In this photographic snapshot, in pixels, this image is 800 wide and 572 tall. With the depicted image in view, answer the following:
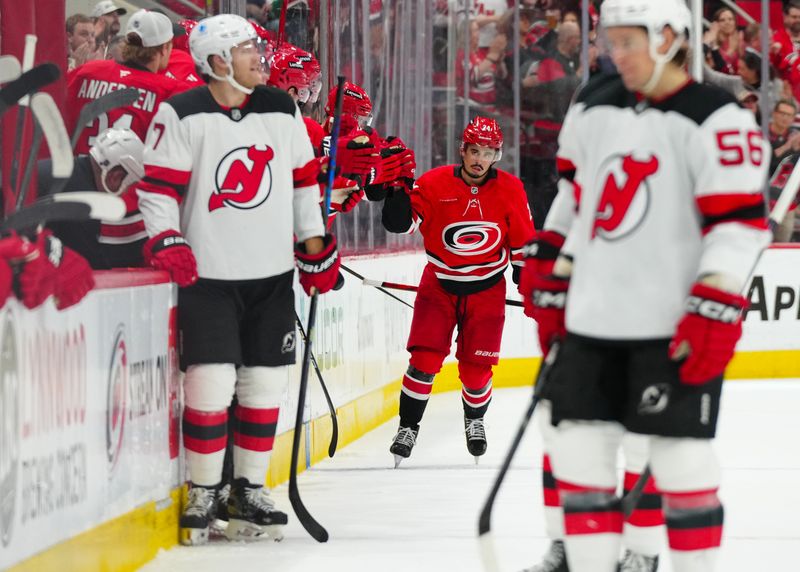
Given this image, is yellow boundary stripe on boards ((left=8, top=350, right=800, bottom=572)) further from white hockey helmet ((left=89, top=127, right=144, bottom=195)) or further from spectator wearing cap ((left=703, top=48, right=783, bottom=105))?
spectator wearing cap ((left=703, top=48, right=783, bottom=105))

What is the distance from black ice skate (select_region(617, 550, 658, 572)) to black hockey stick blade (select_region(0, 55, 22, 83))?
156 centimetres

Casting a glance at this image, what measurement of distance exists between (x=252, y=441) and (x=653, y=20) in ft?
6.21

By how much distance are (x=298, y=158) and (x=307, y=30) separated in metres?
2.46

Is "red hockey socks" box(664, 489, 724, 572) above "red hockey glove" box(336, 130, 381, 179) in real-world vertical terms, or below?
below

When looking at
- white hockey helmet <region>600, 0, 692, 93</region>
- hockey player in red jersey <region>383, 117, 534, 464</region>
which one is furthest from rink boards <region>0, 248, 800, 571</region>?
white hockey helmet <region>600, 0, 692, 93</region>

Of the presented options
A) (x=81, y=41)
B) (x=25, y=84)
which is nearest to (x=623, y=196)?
(x=25, y=84)

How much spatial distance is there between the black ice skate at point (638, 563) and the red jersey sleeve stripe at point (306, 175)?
154 centimetres

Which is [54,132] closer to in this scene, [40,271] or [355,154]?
[40,271]

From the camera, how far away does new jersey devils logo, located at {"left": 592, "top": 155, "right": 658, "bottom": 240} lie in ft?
7.98

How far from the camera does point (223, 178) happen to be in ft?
12.3

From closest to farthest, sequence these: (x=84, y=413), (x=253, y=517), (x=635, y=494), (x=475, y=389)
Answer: (x=635, y=494), (x=84, y=413), (x=253, y=517), (x=475, y=389)

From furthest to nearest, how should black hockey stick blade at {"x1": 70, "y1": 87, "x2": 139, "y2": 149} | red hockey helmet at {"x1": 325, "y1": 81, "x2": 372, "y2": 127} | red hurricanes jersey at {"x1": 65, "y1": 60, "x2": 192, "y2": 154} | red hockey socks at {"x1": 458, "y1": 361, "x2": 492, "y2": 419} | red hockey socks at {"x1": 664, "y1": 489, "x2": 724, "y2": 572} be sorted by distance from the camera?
1. red hockey socks at {"x1": 458, "y1": 361, "x2": 492, "y2": 419}
2. red hockey helmet at {"x1": 325, "y1": 81, "x2": 372, "y2": 127}
3. red hurricanes jersey at {"x1": 65, "y1": 60, "x2": 192, "y2": 154}
4. black hockey stick blade at {"x1": 70, "y1": 87, "x2": 139, "y2": 149}
5. red hockey socks at {"x1": 664, "y1": 489, "x2": 724, "y2": 572}

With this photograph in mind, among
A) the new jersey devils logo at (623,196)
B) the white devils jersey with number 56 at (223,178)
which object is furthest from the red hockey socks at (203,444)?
the new jersey devils logo at (623,196)

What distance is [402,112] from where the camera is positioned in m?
8.55
